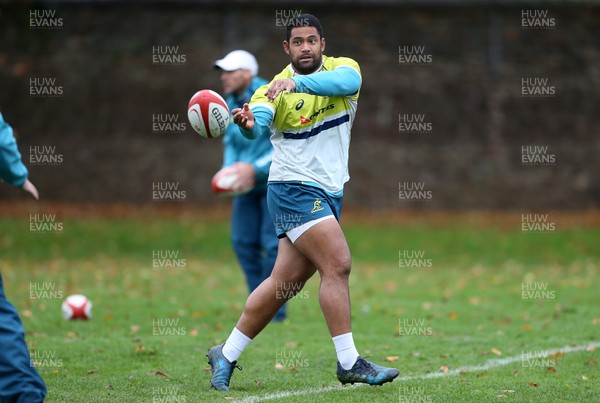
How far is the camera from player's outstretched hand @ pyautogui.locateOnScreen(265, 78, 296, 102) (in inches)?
235

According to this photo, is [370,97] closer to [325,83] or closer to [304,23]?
[304,23]

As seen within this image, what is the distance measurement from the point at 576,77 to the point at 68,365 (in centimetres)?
1796

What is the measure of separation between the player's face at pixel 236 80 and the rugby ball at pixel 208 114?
3.45 metres

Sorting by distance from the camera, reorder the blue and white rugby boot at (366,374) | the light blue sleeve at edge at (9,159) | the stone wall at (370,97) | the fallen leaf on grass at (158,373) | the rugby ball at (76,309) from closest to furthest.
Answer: the light blue sleeve at edge at (9,159) → the blue and white rugby boot at (366,374) → the fallen leaf on grass at (158,373) → the rugby ball at (76,309) → the stone wall at (370,97)

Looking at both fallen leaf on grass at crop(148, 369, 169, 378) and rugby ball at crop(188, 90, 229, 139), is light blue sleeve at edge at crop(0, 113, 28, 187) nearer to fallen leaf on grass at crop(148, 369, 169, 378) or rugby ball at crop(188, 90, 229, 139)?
rugby ball at crop(188, 90, 229, 139)

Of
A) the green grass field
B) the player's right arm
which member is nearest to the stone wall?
the green grass field

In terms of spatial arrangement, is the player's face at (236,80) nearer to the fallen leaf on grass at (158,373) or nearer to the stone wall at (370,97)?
the fallen leaf on grass at (158,373)

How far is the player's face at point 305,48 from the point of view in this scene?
642cm

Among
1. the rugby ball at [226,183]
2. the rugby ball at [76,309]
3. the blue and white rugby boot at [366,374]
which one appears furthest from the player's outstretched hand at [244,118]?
the rugby ball at [76,309]

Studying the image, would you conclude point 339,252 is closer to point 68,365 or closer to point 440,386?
point 440,386

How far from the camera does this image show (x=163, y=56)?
23.0 metres

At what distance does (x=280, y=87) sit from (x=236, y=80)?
12.1ft

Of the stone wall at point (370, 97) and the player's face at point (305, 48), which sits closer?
the player's face at point (305, 48)

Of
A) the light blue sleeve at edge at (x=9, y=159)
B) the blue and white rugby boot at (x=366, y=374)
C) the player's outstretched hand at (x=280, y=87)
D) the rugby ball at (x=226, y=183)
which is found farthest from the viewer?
the rugby ball at (x=226, y=183)
